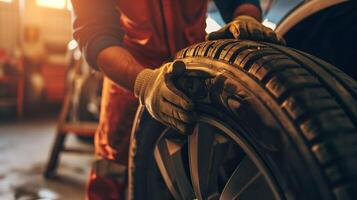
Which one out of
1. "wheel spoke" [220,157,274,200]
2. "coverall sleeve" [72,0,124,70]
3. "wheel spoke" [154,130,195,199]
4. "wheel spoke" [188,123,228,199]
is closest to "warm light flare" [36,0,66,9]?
"coverall sleeve" [72,0,124,70]

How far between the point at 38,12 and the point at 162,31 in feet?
16.7

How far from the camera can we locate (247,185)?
659mm

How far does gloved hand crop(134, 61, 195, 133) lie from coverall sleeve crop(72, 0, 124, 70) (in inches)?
11.5

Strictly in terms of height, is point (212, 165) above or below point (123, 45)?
below

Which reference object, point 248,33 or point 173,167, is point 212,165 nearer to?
point 173,167

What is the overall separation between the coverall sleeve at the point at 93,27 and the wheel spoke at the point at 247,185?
1.94ft

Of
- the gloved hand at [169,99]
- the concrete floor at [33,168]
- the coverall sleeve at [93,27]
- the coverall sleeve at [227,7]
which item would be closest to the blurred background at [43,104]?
the concrete floor at [33,168]

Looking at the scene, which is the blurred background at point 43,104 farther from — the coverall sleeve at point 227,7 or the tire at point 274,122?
the tire at point 274,122

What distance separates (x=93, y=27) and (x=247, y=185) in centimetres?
69

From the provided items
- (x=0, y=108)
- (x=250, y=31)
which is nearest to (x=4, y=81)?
(x=0, y=108)

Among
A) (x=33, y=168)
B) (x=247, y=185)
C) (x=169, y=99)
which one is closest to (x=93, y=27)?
(x=169, y=99)

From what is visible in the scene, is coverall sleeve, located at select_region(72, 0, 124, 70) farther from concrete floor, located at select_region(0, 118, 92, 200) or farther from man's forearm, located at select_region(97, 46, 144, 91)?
concrete floor, located at select_region(0, 118, 92, 200)

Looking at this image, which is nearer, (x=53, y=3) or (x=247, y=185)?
(x=247, y=185)

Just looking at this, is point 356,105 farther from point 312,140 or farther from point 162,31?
point 162,31
